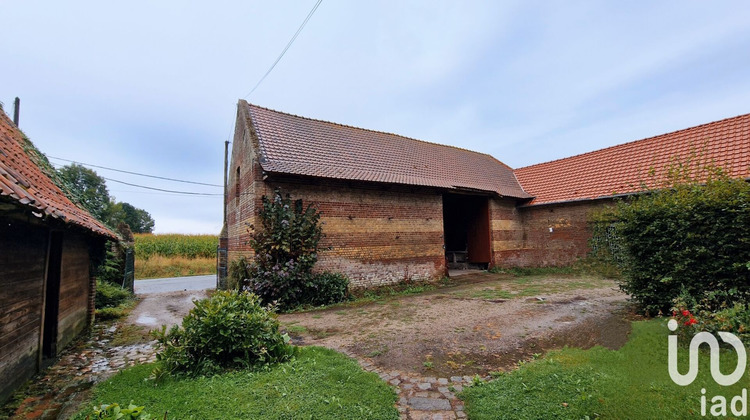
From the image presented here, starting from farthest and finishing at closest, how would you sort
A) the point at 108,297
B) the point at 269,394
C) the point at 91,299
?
1. the point at 108,297
2. the point at 91,299
3. the point at 269,394

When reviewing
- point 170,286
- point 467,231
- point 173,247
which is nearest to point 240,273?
point 170,286

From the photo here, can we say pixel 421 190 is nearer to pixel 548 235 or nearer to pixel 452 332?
pixel 548 235

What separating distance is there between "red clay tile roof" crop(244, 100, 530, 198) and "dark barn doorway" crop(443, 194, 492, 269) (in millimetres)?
1226

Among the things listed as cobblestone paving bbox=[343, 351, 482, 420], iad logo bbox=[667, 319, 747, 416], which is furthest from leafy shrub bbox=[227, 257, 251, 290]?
iad logo bbox=[667, 319, 747, 416]

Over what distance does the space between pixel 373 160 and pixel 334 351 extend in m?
9.17

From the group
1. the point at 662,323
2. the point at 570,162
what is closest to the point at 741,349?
the point at 662,323

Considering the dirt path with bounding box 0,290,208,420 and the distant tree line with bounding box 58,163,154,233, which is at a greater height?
the distant tree line with bounding box 58,163,154,233

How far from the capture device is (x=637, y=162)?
1411 cm

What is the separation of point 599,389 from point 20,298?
6.99 m

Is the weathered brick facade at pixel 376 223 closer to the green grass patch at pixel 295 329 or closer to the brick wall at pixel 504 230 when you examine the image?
the brick wall at pixel 504 230

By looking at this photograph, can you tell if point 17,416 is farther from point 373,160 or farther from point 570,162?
point 570,162

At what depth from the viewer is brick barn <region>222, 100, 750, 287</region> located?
10.7 meters

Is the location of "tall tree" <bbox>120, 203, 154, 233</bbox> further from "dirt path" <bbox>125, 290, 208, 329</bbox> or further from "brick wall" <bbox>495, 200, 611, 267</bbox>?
"brick wall" <bbox>495, 200, 611, 267</bbox>

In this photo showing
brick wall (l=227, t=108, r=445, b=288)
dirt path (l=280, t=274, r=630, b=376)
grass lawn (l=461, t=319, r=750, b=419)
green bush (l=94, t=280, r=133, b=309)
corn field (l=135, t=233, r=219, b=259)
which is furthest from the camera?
corn field (l=135, t=233, r=219, b=259)
